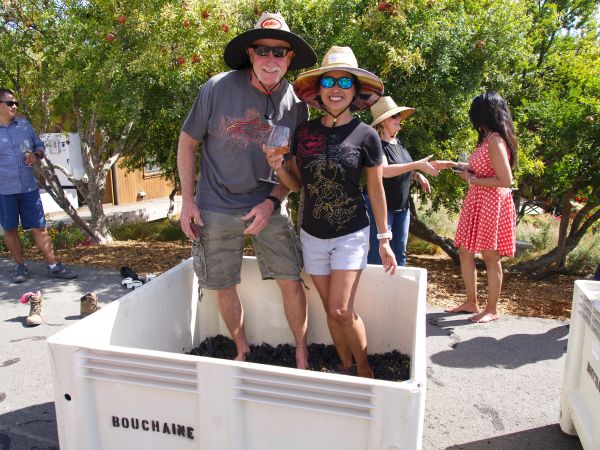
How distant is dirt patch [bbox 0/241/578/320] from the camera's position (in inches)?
193

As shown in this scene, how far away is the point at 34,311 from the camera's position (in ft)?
14.3

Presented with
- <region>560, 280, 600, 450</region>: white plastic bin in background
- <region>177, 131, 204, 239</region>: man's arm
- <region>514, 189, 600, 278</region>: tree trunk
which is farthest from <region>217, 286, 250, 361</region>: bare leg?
<region>514, 189, 600, 278</region>: tree trunk

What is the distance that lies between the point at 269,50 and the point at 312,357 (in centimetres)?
193

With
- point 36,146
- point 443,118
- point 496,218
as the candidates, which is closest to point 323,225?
point 496,218

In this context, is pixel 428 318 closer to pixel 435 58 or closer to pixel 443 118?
pixel 443 118

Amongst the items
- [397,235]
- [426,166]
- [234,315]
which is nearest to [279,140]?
[234,315]

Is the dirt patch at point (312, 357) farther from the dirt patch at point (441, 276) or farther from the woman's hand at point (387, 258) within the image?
the dirt patch at point (441, 276)

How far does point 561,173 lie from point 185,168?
481 centimetres

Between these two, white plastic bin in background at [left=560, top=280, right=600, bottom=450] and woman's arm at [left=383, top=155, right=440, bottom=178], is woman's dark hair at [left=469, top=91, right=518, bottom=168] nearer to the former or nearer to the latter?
woman's arm at [left=383, top=155, right=440, bottom=178]

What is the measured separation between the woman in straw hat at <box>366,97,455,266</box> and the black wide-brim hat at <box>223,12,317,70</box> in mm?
1113

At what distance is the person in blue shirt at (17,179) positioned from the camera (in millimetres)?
5250

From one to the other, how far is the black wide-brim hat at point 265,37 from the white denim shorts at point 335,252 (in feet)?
3.43

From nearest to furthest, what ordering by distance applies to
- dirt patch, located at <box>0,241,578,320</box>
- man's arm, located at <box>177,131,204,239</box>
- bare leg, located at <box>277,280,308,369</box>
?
man's arm, located at <box>177,131,204,239</box> → bare leg, located at <box>277,280,308,369</box> → dirt patch, located at <box>0,241,578,320</box>

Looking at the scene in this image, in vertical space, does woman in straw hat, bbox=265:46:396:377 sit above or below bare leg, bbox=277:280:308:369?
above
